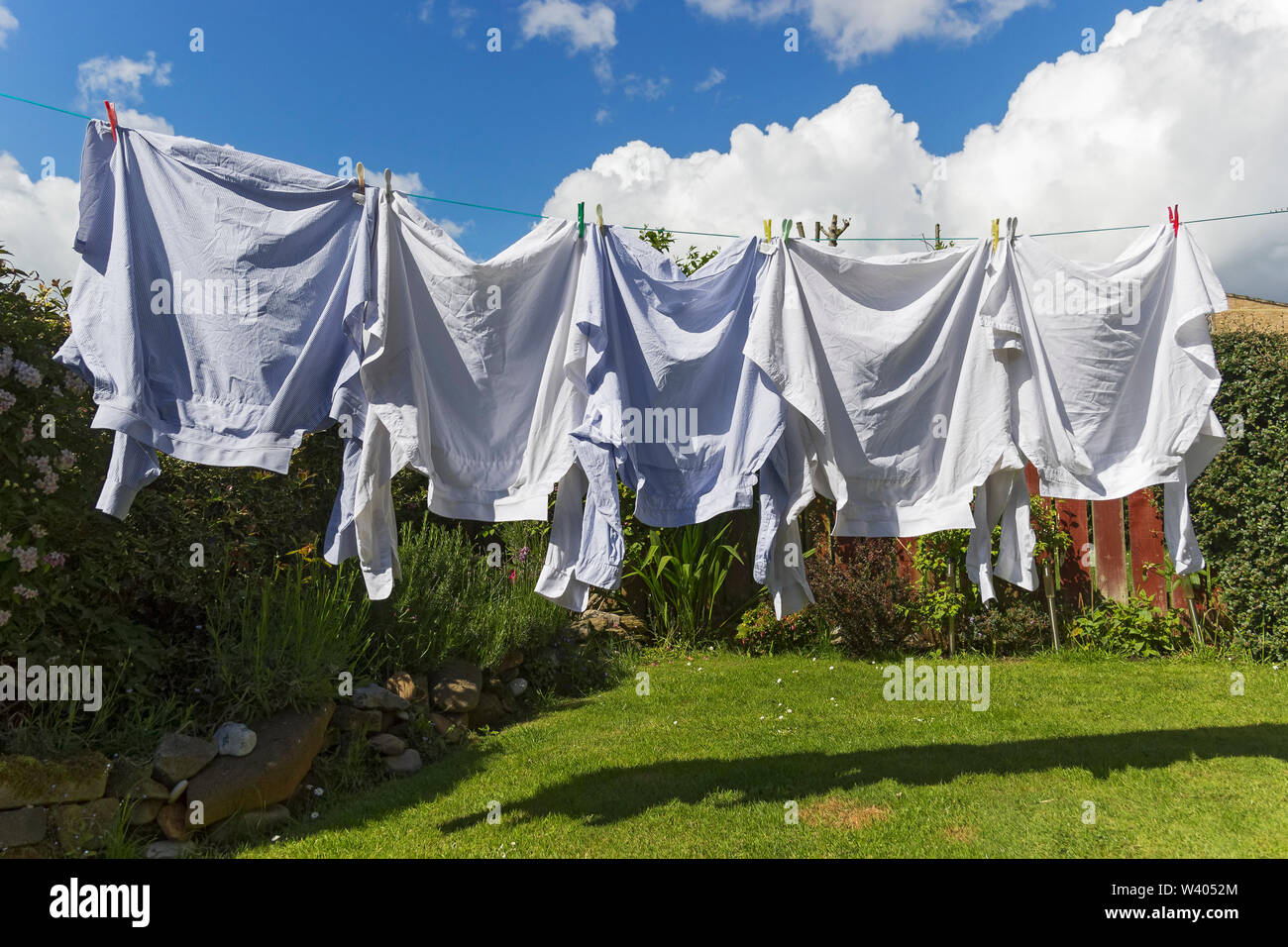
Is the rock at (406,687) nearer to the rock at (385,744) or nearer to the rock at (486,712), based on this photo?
the rock at (385,744)

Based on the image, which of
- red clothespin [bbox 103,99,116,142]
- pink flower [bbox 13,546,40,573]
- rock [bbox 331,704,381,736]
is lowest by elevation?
rock [bbox 331,704,381,736]

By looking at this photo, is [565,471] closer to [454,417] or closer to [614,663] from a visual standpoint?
[454,417]

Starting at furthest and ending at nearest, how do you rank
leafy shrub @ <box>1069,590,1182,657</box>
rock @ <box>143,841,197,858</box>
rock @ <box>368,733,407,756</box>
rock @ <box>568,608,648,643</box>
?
1. rock @ <box>568,608,648,643</box>
2. leafy shrub @ <box>1069,590,1182,657</box>
3. rock @ <box>368,733,407,756</box>
4. rock @ <box>143,841,197,858</box>

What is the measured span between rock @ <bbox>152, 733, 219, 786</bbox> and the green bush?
701 cm

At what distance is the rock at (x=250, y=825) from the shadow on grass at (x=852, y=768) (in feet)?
2.70

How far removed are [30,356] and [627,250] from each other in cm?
270

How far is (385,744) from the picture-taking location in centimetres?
502

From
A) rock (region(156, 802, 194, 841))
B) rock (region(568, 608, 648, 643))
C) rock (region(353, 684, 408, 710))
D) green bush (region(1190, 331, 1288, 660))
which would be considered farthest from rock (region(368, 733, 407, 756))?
green bush (region(1190, 331, 1288, 660))

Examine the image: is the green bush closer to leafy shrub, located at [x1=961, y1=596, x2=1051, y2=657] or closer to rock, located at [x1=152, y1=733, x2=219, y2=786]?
leafy shrub, located at [x1=961, y1=596, x2=1051, y2=657]

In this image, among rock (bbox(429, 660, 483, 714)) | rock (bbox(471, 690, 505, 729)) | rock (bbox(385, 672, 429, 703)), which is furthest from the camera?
rock (bbox(471, 690, 505, 729))

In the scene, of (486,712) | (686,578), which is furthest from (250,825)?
(686,578)

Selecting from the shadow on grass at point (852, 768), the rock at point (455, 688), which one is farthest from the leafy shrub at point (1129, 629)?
the rock at point (455, 688)

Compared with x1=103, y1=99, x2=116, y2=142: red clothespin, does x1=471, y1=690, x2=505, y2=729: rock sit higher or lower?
→ lower

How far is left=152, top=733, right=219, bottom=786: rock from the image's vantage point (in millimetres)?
4051
